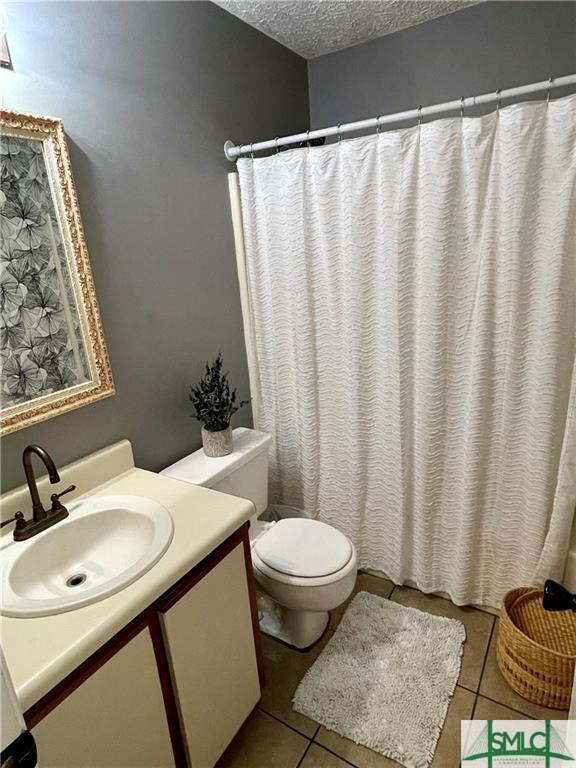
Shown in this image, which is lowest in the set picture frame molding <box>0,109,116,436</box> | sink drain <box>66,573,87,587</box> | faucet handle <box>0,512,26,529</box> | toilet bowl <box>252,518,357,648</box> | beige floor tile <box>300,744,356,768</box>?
beige floor tile <box>300,744,356,768</box>

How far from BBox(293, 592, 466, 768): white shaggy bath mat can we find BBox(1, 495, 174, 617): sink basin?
86 cm

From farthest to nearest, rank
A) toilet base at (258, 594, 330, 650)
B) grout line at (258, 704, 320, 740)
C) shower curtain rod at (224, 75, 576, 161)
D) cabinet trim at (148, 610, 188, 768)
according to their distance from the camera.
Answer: toilet base at (258, 594, 330, 650) → grout line at (258, 704, 320, 740) → shower curtain rod at (224, 75, 576, 161) → cabinet trim at (148, 610, 188, 768)

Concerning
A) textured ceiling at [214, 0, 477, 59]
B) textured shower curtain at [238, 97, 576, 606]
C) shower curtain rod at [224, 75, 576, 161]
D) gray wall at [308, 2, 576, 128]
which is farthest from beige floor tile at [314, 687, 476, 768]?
textured ceiling at [214, 0, 477, 59]

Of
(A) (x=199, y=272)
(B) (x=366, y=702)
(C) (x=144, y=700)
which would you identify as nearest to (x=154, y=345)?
(A) (x=199, y=272)

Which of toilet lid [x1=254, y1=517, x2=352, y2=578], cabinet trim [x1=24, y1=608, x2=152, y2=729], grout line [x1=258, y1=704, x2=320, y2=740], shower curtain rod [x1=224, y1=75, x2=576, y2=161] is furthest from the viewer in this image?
toilet lid [x1=254, y1=517, x2=352, y2=578]

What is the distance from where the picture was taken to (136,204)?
1.53 meters

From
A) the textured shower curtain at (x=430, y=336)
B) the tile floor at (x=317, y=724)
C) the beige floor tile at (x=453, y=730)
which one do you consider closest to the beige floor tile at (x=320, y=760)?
the tile floor at (x=317, y=724)

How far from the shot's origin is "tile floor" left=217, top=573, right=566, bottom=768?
138 cm

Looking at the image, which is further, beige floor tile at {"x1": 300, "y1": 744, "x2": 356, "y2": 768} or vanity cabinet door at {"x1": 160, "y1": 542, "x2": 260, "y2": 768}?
beige floor tile at {"x1": 300, "y1": 744, "x2": 356, "y2": 768}

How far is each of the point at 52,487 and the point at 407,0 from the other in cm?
221

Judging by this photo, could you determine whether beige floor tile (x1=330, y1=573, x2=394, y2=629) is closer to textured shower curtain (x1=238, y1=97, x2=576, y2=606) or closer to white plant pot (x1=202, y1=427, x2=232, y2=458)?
textured shower curtain (x1=238, y1=97, x2=576, y2=606)

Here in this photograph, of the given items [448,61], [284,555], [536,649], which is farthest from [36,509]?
[448,61]

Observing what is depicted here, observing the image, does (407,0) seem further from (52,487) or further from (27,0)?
(52,487)

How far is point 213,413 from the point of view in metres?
1.75
